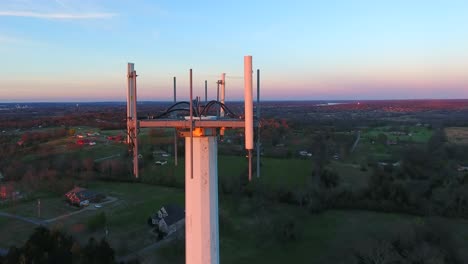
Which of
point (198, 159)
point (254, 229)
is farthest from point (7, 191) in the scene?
point (198, 159)

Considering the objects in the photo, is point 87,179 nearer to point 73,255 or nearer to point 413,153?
point 73,255

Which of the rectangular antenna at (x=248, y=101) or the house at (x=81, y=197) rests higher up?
the rectangular antenna at (x=248, y=101)

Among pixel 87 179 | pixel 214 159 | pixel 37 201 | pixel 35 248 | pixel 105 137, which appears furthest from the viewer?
pixel 105 137

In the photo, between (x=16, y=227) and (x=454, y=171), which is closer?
(x=16, y=227)

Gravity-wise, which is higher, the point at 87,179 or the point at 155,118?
the point at 155,118

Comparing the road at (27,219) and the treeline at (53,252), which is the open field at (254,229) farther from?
the treeline at (53,252)

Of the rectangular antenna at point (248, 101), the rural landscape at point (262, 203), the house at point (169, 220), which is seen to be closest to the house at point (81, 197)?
the rural landscape at point (262, 203)

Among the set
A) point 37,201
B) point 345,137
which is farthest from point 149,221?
point 345,137

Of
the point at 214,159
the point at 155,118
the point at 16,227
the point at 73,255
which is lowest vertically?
the point at 16,227
